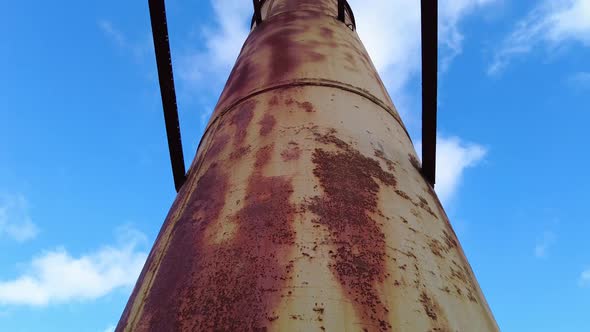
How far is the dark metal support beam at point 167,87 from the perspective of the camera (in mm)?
2621

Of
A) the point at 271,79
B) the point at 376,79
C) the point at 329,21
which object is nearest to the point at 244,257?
the point at 271,79

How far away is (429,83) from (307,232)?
4.40 feet

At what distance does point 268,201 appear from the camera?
1.66 meters

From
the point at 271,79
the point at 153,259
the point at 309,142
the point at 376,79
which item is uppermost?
the point at 376,79

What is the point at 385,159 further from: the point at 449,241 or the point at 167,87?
the point at 167,87

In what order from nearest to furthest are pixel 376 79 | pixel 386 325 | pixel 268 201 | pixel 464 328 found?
pixel 386 325, pixel 464 328, pixel 268 201, pixel 376 79

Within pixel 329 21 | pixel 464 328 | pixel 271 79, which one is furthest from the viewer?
pixel 329 21

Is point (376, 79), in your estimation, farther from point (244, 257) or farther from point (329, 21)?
point (244, 257)

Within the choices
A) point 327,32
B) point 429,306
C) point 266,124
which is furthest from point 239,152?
point 327,32

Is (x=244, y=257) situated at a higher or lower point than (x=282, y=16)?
lower

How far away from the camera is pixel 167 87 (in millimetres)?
2895

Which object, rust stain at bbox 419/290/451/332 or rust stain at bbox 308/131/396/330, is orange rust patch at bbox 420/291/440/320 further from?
rust stain at bbox 308/131/396/330

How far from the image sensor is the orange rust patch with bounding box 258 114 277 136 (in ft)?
6.81

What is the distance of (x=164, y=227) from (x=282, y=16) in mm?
2121
